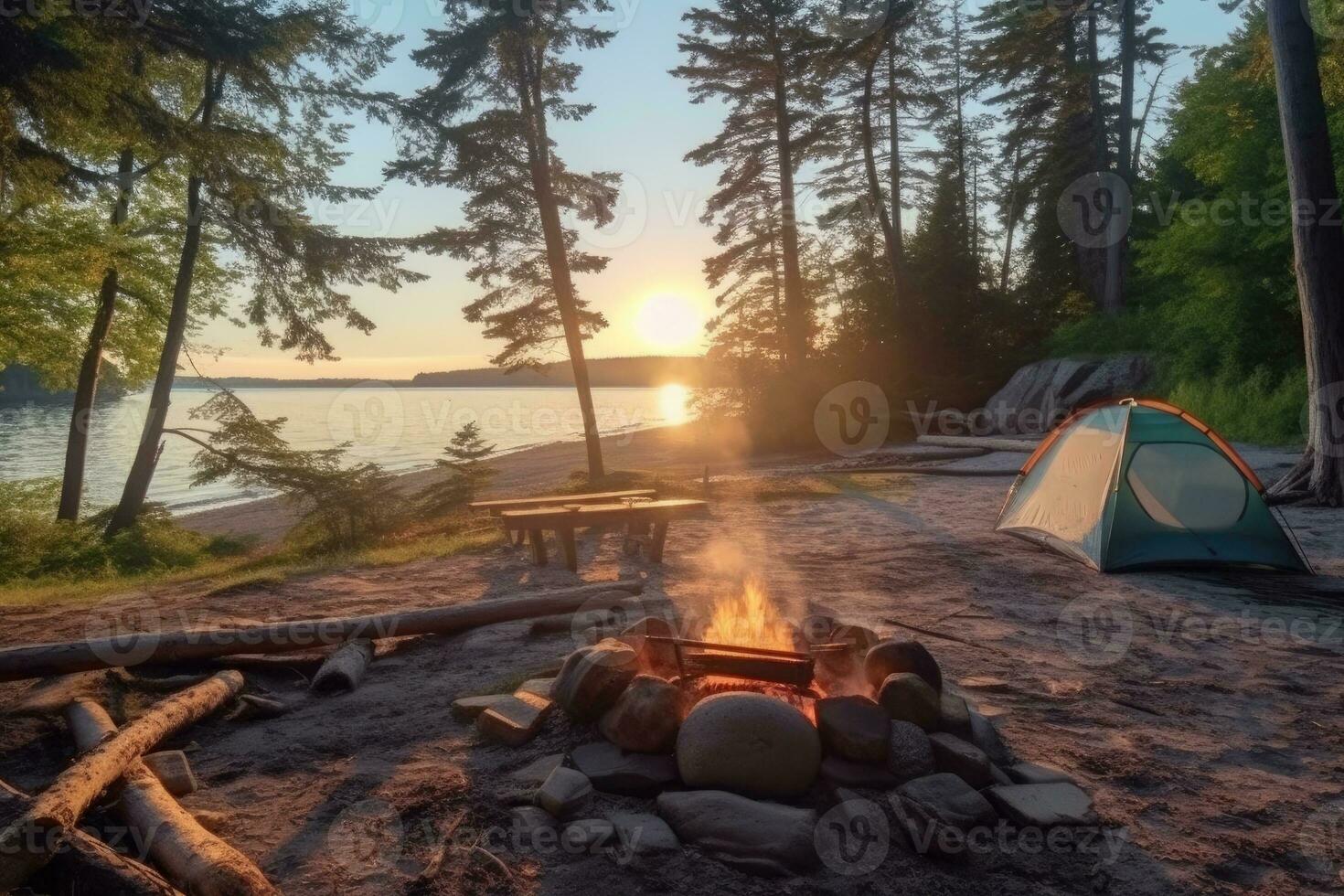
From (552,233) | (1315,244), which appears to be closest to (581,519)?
(1315,244)

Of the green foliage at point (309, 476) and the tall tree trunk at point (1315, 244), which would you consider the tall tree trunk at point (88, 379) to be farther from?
the tall tree trunk at point (1315, 244)

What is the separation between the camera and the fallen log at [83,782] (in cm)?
291

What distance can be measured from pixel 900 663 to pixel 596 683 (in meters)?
1.62

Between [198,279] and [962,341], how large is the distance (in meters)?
Answer: 24.3

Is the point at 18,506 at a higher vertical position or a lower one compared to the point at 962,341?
lower

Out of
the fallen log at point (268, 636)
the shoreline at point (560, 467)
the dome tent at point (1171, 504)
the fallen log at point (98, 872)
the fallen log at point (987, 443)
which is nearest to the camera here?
the fallen log at point (98, 872)

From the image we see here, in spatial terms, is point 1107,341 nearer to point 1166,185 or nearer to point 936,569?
point 1166,185

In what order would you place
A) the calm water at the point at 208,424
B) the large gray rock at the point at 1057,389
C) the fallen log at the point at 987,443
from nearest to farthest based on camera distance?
the fallen log at the point at 987,443
the large gray rock at the point at 1057,389
the calm water at the point at 208,424

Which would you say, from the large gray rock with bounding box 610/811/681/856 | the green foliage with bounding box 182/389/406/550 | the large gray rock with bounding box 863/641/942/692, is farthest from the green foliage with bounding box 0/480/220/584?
the large gray rock with bounding box 863/641/942/692

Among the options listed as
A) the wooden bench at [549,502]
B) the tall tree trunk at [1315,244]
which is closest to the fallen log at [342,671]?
the wooden bench at [549,502]

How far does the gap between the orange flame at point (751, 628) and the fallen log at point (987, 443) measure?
12.9 m

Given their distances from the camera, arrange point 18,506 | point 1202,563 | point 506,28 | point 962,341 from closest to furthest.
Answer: point 1202,563 < point 18,506 < point 506,28 < point 962,341

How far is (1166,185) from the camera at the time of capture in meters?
29.6

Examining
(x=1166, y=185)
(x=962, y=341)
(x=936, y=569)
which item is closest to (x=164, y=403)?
(x=936, y=569)
